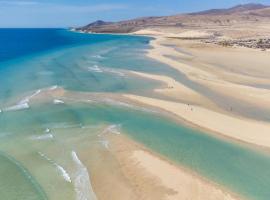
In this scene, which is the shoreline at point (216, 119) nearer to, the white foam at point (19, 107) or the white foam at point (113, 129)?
the white foam at point (113, 129)

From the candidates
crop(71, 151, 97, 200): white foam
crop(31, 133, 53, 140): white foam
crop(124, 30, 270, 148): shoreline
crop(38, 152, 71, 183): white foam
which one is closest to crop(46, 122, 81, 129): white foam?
crop(31, 133, 53, 140): white foam

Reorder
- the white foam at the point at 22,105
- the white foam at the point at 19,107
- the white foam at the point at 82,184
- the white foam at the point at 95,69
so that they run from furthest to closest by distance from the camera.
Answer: the white foam at the point at 95,69 < the white foam at the point at 22,105 < the white foam at the point at 19,107 < the white foam at the point at 82,184

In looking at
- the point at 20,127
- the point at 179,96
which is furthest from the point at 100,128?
the point at 179,96

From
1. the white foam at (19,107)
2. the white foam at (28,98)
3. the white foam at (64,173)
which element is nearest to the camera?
the white foam at (64,173)

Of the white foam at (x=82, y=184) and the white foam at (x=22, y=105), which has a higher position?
the white foam at (x=22, y=105)

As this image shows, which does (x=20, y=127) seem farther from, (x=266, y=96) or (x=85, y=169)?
(x=266, y=96)

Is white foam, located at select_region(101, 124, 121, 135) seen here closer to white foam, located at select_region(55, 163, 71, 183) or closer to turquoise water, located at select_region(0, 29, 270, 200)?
turquoise water, located at select_region(0, 29, 270, 200)

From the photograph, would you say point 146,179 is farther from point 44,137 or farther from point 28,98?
point 28,98

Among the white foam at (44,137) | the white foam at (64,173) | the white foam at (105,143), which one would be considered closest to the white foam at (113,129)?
the white foam at (105,143)

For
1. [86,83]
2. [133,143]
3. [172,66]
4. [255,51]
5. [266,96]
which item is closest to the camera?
[133,143]
